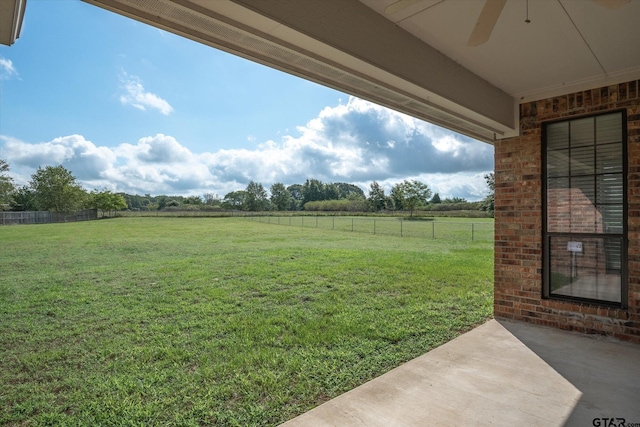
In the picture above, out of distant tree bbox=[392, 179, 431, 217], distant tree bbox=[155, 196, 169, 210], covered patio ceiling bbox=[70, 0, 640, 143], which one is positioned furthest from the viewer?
distant tree bbox=[392, 179, 431, 217]

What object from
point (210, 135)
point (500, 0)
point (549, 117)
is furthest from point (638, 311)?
point (210, 135)

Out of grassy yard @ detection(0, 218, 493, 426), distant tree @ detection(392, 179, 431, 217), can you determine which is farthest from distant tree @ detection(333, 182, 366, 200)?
grassy yard @ detection(0, 218, 493, 426)

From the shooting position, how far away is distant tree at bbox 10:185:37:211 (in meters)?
8.12

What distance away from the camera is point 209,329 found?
3705 mm

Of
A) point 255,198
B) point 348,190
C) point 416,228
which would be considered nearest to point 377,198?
point 348,190

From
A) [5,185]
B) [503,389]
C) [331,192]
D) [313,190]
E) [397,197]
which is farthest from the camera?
[331,192]

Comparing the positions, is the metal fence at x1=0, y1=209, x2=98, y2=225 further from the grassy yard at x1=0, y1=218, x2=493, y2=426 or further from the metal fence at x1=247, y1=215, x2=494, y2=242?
the metal fence at x1=247, y1=215, x2=494, y2=242

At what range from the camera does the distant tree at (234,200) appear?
2758 centimetres

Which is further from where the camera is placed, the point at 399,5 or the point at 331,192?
the point at 331,192

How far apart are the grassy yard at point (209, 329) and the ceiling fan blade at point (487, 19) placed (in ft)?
7.59

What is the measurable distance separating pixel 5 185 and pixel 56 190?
414 cm

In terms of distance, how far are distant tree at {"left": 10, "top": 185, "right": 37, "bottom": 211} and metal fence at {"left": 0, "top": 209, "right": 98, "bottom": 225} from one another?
0.75 ft

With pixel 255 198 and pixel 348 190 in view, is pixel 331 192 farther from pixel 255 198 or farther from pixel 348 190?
pixel 255 198

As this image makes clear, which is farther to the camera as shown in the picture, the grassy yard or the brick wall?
the brick wall
